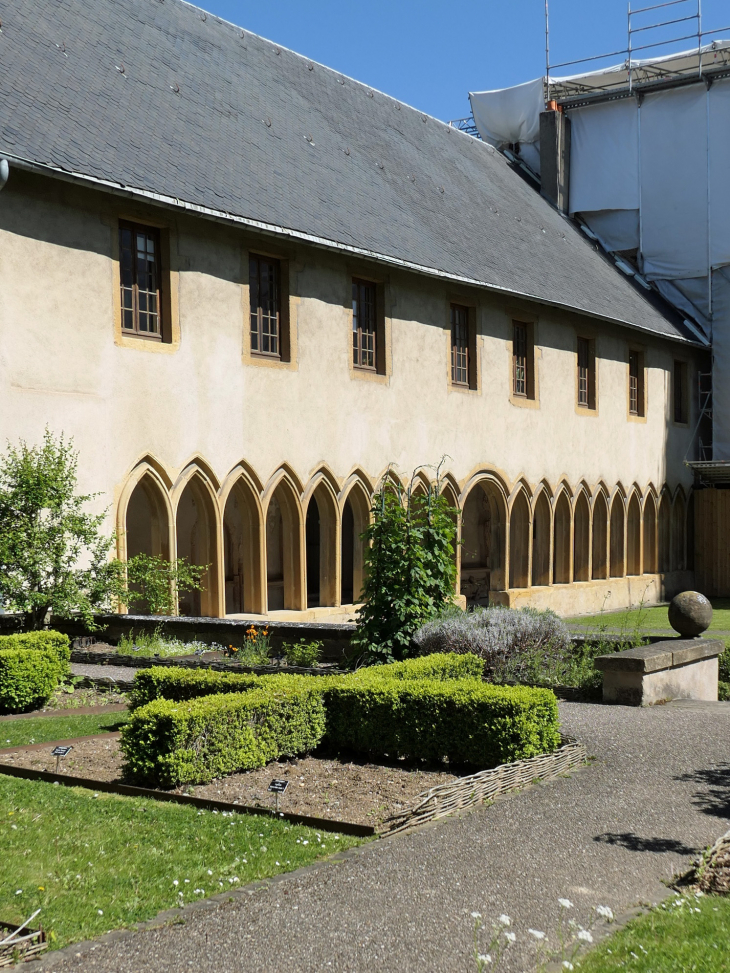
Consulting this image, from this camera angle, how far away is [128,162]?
14398mm

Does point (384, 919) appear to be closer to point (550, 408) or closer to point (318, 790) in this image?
point (318, 790)

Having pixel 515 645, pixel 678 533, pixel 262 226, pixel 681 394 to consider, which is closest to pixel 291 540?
pixel 262 226

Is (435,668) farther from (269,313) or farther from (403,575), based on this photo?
(269,313)

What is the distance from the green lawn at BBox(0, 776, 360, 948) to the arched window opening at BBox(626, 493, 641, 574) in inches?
818

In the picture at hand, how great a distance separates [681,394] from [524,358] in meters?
7.46

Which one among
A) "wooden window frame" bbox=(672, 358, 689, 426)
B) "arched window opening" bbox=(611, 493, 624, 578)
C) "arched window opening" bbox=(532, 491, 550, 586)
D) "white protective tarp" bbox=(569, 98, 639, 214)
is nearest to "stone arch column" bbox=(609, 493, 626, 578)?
"arched window opening" bbox=(611, 493, 624, 578)

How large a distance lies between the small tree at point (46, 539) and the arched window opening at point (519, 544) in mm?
10463

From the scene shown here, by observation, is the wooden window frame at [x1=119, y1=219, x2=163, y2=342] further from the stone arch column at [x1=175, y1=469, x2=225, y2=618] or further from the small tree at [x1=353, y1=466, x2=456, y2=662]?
the small tree at [x1=353, y1=466, x2=456, y2=662]

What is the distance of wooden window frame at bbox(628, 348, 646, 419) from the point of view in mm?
26484

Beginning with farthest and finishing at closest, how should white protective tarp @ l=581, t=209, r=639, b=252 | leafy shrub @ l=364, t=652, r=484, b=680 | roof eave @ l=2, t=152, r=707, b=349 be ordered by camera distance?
1. white protective tarp @ l=581, t=209, r=639, b=252
2. roof eave @ l=2, t=152, r=707, b=349
3. leafy shrub @ l=364, t=652, r=484, b=680

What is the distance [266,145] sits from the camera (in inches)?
727

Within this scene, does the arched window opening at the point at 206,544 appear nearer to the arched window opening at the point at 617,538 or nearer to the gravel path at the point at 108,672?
the gravel path at the point at 108,672

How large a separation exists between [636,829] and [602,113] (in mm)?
25832

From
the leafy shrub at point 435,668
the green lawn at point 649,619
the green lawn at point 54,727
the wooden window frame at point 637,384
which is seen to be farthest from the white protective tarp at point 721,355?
the green lawn at point 54,727
